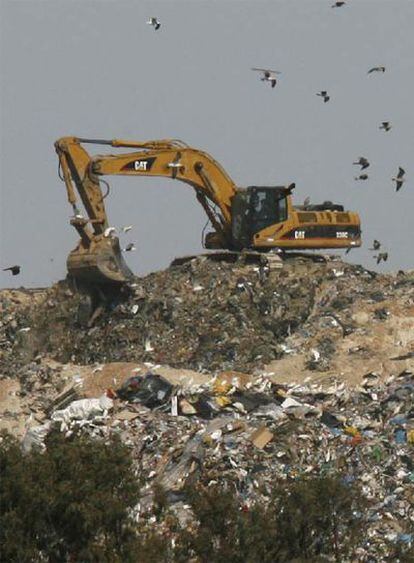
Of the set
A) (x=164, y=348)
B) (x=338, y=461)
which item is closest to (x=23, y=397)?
(x=164, y=348)

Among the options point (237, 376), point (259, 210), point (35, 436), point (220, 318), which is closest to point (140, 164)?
point (259, 210)

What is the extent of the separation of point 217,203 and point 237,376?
5979 millimetres

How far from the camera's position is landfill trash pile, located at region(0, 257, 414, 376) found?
28672mm

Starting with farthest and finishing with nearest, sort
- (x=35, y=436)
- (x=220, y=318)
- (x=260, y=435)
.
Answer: (x=220, y=318)
(x=35, y=436)
(x=260, y=435)

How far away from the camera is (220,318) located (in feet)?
96.6

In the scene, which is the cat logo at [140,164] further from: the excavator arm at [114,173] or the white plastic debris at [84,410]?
the white plastic debris at [84,410]

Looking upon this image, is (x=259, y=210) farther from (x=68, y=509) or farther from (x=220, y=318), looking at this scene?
(x=68, y=509)

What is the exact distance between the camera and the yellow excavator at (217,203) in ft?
99.0

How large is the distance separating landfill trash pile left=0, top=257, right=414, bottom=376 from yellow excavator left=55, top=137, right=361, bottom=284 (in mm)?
696

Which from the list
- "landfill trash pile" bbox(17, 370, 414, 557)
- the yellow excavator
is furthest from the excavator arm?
"landfill trash pile" bbox(17, 370, 414, 557)

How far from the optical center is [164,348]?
95.8 feet

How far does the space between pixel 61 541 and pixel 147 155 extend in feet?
47.7

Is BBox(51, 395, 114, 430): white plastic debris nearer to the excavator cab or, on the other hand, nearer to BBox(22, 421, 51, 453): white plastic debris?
BBox(22, 421, 51, 453): white plastic debris

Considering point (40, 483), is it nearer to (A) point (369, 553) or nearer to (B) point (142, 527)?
(B) point (142, 527)
